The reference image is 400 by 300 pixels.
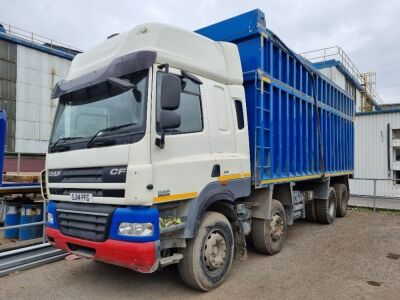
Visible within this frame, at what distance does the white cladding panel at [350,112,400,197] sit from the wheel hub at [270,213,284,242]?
11671mm

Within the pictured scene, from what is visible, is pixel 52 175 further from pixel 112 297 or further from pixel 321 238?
pixel 321 238

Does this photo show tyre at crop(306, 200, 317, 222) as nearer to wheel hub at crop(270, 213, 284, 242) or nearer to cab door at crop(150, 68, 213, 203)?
wheel hub at crop(270, 213, 284, 242)

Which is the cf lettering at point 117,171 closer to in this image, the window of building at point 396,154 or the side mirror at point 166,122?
the side mirror at point 166,122

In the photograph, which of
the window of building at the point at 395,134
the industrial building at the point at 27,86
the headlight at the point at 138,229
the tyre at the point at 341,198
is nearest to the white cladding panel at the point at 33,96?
the industrial building at the point at 27,86

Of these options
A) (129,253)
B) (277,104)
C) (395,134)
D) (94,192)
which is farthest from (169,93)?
(395,134)

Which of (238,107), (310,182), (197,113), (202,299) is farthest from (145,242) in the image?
(310,182)

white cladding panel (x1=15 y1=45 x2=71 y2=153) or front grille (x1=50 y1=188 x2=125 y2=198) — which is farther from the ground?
white cladding panel (x1=15 y1=45 x2=71 y2=153)

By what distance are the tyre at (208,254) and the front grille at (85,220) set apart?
3.40ft

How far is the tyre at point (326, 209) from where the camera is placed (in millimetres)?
8500

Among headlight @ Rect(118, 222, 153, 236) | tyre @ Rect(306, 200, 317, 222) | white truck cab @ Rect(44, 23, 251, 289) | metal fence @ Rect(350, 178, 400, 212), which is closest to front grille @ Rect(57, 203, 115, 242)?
white truck cab @ Rect(44, 23, 251, 289)

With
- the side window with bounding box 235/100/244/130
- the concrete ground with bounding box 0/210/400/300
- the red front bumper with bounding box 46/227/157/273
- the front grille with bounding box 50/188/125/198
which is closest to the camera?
the red front bumper with bounding box 46/227/157/273

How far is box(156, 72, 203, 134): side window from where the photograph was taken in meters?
4.10

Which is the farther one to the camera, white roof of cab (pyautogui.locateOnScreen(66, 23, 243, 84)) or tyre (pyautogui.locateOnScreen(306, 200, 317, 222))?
tyre (pyautogui.locateOnScreen(306, 200, 317, 222))

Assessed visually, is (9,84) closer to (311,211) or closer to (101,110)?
(311,211)
